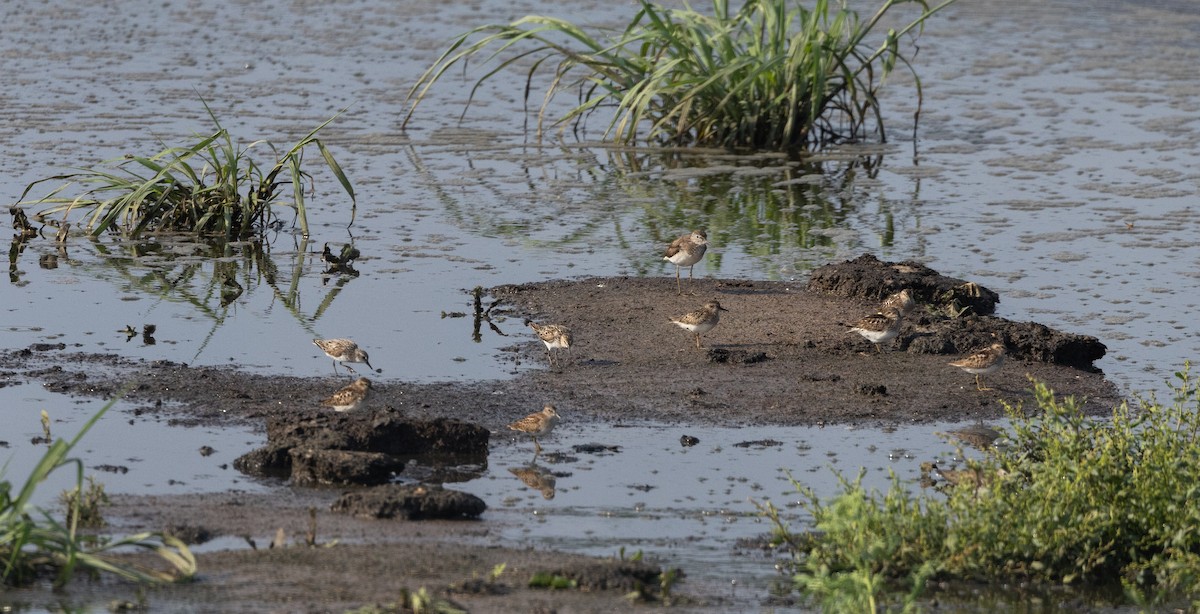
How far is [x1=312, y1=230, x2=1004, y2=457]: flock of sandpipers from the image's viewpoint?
349 inches

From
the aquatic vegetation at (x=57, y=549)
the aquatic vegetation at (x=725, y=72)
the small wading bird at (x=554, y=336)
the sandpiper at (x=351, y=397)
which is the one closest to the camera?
the aquatic vegetation at (x=57, y=549)

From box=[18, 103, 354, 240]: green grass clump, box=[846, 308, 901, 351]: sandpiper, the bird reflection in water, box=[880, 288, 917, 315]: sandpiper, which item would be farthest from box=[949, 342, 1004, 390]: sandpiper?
box=[18, 103, 354, 240]: green grass clump

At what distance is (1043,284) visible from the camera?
13031mm

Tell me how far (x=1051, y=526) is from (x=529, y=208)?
9.08m

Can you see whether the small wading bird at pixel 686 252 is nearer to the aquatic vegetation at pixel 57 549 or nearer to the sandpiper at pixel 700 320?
the sandpiper at pixel 700 320

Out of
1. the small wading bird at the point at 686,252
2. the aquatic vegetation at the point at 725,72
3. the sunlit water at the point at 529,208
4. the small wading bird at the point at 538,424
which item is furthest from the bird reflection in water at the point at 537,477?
the aquatic vegetation at the point at 725,72

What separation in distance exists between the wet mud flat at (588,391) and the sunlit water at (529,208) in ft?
1.04

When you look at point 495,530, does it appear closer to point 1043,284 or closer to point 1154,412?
point 1154,412

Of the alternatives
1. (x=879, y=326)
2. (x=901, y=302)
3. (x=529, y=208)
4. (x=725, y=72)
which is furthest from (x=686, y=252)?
(x=725, y=72)

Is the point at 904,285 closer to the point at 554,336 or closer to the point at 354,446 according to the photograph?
the point at 554,336

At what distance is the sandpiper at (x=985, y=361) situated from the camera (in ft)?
32.9

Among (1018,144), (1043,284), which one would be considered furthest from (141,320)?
(1018,144)

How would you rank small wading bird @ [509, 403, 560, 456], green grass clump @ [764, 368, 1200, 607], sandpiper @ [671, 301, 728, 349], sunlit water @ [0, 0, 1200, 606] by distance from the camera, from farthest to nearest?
sandpiper @ [671, 301, 728, 349] < sunlit water @ [0, 0, 1200, 606] < small wading bird @ [509, 403, 560, 456] < green grass clump @ [764, 368, 1200, 607]

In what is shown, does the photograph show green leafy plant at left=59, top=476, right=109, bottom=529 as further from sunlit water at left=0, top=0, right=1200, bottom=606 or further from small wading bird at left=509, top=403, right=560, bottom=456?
small wading bird at left=509, top=403, right=560, bottom=456
